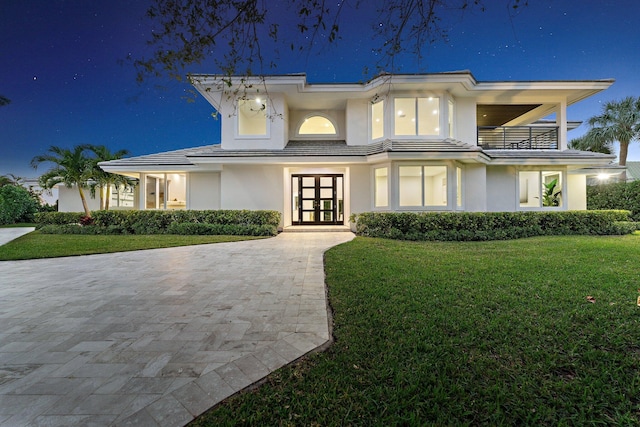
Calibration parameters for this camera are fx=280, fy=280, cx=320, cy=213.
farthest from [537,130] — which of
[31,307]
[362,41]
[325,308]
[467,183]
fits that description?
[31,307]

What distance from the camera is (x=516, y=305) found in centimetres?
371

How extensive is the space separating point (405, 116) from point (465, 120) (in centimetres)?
300

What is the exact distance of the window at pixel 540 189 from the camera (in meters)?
13.1

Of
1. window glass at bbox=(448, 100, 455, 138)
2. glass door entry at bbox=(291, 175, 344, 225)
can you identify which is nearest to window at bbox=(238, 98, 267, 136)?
glass door entry at bbox=(291, 175, 344, 225)

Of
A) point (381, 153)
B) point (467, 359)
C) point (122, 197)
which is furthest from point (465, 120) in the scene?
point (122, 197)

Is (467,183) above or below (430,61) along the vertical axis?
below

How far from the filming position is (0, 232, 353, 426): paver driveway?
1.97 metres

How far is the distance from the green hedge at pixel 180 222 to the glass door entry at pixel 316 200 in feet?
7.84

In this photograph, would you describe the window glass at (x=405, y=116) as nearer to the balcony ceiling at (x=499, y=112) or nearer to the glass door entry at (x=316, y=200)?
the glass door entry at (x=316, y=200)

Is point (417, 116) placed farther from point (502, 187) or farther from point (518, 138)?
point (518, 138)

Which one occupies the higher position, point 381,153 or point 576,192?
point 381,153

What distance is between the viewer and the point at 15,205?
59.2ft

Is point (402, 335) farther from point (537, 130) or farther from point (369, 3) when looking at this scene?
point (537, 130)

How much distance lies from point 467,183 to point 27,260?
15.2m
